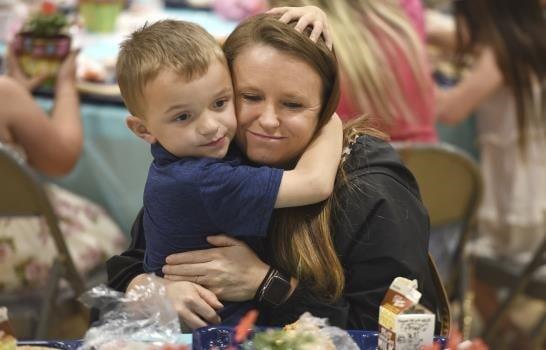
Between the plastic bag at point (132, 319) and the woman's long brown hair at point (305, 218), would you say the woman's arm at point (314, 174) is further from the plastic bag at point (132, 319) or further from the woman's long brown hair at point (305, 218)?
the plastic bag at point (132, 319)

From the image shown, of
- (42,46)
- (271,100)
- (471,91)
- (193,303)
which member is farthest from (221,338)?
(471,91)

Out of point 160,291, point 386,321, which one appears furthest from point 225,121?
point 386,321

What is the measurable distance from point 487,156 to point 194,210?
72.4 inches

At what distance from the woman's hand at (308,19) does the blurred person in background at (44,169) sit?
894 millimetres

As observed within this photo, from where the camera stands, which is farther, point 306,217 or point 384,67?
point 384,67

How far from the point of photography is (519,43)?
2900 millimetres

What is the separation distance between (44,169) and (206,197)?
121 centimetres

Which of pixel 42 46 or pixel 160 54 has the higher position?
pixel 160 54

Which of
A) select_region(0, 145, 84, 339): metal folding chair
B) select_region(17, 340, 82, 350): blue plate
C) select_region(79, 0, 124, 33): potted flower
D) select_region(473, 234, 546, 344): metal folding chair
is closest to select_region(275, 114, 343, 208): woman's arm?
select_region(17, 340, 82, 350): blue plate

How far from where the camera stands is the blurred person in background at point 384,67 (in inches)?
92.9

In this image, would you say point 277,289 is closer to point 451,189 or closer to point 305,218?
point 305,218

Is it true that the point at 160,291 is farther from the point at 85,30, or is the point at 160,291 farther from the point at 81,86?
the point at 85,30

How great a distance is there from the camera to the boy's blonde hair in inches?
54.1

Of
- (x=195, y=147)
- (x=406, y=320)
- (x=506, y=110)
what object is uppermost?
(x=195, y=147)
